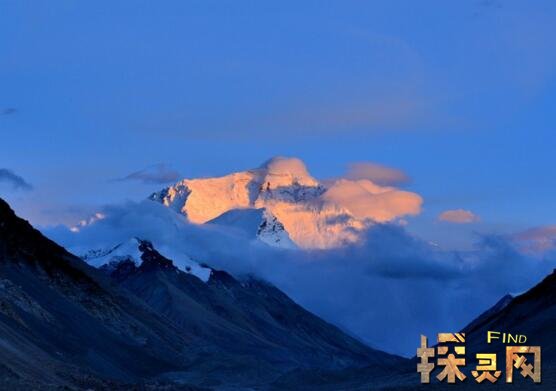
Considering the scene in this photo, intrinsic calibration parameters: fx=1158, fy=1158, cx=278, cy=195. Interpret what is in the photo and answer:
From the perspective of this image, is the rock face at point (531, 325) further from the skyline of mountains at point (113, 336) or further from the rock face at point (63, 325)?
the rock face at point (63, 325)

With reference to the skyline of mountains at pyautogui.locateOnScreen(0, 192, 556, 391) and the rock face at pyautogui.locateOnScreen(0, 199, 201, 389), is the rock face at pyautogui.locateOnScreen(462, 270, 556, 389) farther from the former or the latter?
the rock face at pyautogui.locateOnScreen(0, 199, 201, 389)

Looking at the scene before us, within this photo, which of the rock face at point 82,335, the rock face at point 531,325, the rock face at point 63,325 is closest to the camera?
the rock face at point 63,325

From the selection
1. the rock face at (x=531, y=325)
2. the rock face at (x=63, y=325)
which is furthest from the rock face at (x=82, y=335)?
the rock face at (x=531, y=325)

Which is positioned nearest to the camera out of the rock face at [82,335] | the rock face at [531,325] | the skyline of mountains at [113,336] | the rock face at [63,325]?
the rock face at [63,325]

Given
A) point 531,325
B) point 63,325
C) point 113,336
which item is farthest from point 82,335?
point 531,325

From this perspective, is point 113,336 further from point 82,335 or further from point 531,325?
point 531,325

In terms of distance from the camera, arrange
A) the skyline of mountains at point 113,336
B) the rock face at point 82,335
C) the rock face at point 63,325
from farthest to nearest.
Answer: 1. the skyline of mountains at point 113,336
2. the rock face at point 82,335
3. the rock face at point 63,325

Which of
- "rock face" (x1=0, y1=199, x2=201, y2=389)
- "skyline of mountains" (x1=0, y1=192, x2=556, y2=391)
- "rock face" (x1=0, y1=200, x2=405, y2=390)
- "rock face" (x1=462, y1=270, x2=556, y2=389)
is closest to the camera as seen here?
"rock face" (x1=0, y1=199, x2=201, y2=389)

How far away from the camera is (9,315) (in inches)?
4628

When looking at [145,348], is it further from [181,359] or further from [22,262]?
[22,262]

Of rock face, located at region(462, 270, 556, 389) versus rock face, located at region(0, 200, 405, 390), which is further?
rock face, located at region(462, 270, 556, 389)

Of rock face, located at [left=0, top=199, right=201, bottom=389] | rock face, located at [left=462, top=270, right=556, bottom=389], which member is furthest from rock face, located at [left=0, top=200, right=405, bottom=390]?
rock face, located at [left=462, top=270, right=556, bottom=389]

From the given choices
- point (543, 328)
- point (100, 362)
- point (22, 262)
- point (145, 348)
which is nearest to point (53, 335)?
point (100, 362)

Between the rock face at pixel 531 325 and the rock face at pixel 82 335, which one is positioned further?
the rock face at pixel 531 325
